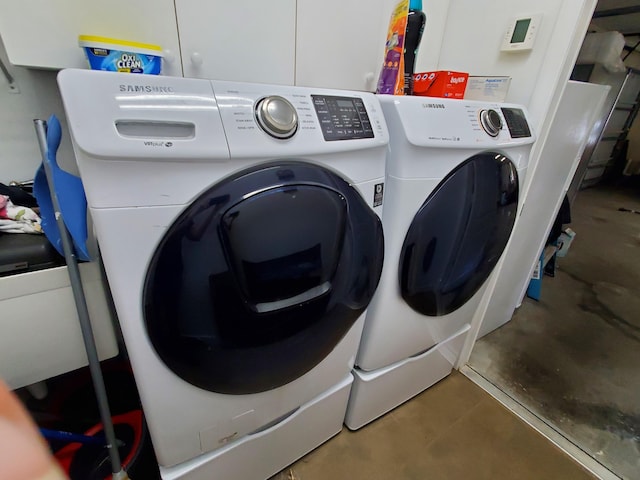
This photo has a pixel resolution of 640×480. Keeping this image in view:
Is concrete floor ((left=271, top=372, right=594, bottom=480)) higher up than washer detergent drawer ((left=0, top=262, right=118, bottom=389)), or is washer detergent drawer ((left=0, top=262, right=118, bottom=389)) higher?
washer detergent drawer ((left=0, top=262, right=118, bottom=389))

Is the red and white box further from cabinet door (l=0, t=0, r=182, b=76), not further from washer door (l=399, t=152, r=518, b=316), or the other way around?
cabinet door (l=0, t=0, r=182, b=76)

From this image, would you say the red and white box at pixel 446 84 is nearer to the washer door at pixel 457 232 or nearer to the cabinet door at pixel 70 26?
the washer door at pixel 457 232

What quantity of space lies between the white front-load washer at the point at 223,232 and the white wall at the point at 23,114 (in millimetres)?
644

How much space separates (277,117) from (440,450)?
4.15ft

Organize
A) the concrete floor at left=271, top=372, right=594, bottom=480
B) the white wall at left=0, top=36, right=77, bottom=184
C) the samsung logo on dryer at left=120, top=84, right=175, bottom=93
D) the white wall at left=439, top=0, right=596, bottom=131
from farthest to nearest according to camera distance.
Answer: the concrete floor at left=271, top=372, right=594, bottom=480 → the white wall at left=439, top=0, right=596, bottom=131 → the white wall at left=0, top=36, right=77, bottom=184 → the samsung logo on dryer at left=120, top=84, right=175, bottom=93

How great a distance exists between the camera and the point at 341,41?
42.3 inches

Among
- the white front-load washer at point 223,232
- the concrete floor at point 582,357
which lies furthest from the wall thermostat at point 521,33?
the concrete floor at point 582,357

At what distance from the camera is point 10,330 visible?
1.94ft

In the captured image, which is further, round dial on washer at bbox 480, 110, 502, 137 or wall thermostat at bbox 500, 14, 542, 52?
wall thermostat at bbox 500, 14, 542, 52

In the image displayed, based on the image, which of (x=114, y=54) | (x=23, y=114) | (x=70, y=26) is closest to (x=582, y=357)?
(x=114, y=54)

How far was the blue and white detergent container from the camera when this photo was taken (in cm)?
62

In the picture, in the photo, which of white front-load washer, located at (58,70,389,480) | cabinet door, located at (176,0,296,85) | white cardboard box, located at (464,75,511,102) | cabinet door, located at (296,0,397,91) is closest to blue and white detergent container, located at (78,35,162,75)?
cabinet door, located at (176,0,296,85)

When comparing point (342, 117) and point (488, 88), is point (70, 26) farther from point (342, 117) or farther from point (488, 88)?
point (488, 88)

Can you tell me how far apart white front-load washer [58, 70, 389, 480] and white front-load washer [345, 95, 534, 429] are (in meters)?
0.07
